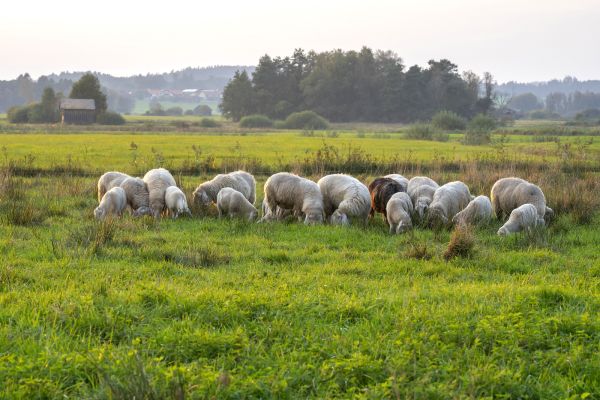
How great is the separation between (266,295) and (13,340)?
2.79m

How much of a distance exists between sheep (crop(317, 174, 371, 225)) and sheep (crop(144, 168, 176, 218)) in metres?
3.76

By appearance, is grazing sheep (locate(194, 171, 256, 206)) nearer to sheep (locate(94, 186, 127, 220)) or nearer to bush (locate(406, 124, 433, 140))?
sheep (locate(94, 186, 127, 220))

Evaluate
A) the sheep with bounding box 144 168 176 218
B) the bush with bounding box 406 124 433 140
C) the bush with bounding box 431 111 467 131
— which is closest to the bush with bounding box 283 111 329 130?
the bush with bounding box 431 111 467 131

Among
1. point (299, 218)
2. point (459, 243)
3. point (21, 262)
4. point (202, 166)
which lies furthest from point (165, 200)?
point (202, 166)

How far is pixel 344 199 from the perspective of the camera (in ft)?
48.7

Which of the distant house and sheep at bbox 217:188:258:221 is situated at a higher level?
the distant house

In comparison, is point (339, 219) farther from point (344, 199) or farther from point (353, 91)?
point (353, 91)

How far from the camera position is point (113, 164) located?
84.4 ft

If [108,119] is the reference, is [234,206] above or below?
below

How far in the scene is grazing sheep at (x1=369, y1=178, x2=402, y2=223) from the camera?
1516 centimetres

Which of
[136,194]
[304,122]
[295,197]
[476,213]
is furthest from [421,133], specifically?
[136,194]

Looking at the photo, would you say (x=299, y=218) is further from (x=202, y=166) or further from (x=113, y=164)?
(x=113, y=164)

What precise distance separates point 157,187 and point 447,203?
22.2 ft

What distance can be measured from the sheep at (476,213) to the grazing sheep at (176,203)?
595cm
